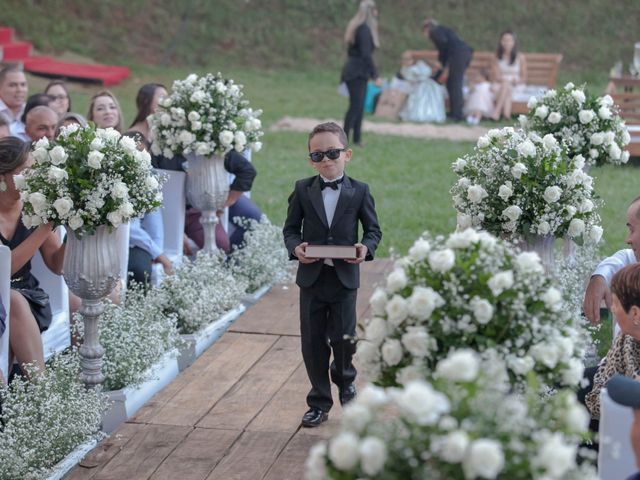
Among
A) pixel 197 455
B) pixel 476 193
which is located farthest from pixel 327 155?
pixel 197 455

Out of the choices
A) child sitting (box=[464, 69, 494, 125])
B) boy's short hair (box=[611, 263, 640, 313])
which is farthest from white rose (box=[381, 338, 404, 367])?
child sitting (box=[464, 69, 494, 125])

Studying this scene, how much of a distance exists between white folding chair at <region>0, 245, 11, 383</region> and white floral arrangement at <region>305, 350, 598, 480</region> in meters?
2.90

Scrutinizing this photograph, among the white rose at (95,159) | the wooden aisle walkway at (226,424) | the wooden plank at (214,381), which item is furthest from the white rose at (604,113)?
the white rose at (95,159)

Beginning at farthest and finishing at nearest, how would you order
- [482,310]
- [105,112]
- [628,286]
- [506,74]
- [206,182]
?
[506,74], [105,112], [206,182], [628,286], [482,310]

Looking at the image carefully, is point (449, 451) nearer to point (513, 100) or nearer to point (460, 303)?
point (460, 303)

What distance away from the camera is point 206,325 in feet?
22.4


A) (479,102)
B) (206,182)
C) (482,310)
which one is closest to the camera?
(482,310)

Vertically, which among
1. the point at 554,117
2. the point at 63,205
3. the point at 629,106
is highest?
the point at 554,117

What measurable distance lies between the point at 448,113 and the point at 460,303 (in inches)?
614

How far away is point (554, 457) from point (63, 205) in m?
3.32

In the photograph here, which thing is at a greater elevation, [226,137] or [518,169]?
[518,169]

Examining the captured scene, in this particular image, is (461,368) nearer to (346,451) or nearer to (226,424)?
(346,451)

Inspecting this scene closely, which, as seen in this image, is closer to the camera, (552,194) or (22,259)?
(552,194)

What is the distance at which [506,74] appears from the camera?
1822 centimetres
